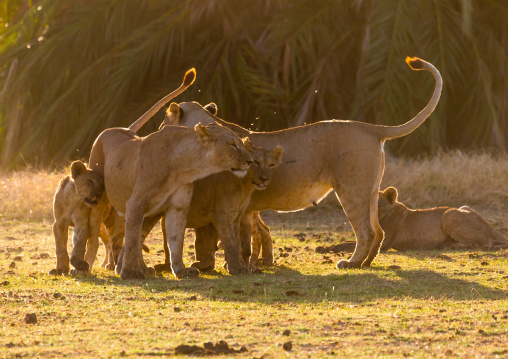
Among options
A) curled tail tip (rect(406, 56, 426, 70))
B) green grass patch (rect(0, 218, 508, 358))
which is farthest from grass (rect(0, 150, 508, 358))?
curled tail tip (rect(406, 56, 426, 70))

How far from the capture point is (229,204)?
24.8 ft

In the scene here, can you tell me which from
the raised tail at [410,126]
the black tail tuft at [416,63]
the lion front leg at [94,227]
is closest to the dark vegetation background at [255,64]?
the black tail tuft at [416,63]

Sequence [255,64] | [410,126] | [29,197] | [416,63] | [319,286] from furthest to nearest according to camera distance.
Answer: [255,64] < [29,197] < [416,63] < [410,126] < [319,286]

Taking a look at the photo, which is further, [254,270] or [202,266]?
[202,266]

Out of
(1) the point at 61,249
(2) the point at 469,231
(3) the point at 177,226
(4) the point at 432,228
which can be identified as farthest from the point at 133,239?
(2) the point at 469,231

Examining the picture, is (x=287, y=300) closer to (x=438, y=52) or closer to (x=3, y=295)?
(x=3, y=295)

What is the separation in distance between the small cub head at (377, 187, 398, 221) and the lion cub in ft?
11.0

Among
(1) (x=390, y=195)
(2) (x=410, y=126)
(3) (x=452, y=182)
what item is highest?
(2) (x=410, y=126)

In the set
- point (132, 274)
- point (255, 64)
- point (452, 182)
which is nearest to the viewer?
point (132, 274)

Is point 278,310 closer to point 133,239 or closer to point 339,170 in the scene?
point 133,239

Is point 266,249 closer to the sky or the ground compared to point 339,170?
closer to the ground

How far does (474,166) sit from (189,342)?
31.0 feet

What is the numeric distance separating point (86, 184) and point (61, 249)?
0.59 metres

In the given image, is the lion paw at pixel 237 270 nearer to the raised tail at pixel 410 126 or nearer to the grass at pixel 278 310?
the grass at pixel 278 310
